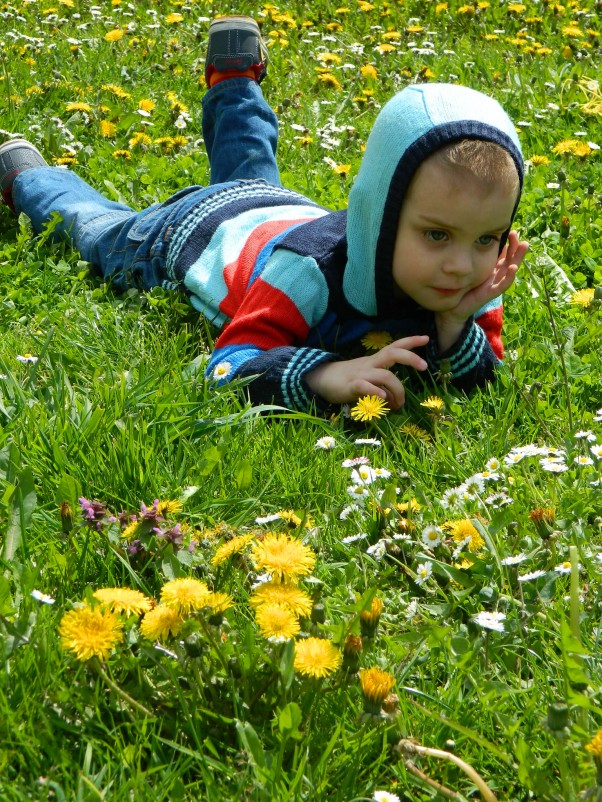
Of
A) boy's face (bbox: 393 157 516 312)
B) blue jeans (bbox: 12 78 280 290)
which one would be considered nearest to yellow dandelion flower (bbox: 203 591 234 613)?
boy's face (bbox: 393 157 516 312)

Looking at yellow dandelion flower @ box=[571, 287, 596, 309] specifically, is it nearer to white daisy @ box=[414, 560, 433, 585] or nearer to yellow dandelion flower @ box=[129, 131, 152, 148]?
white daisy @ box=[414, 560, 433, 585]

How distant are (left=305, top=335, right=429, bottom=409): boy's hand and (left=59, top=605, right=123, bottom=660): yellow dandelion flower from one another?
1.39m

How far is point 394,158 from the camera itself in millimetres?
2885

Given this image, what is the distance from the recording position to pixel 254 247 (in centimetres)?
344

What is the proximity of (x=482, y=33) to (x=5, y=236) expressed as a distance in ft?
11.7

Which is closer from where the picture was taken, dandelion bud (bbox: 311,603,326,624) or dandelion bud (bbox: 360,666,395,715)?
dandelion bud (bbox: 360,666,395,715)

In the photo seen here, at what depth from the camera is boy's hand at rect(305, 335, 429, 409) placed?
2.88 meters

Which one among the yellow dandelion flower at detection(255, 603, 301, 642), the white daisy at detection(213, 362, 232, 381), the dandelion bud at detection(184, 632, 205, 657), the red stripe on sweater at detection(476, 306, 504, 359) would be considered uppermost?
the yellow dandelion flower at detection(255, 603, 301, 642)

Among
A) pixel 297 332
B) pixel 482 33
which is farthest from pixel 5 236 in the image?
pixel 482 33

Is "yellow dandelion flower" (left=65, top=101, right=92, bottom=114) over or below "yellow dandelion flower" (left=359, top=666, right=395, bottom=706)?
below

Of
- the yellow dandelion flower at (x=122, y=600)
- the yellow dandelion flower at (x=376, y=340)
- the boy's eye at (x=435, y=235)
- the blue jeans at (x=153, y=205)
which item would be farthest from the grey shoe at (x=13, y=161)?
the yellow dandelion flower at (x=122, y=600)

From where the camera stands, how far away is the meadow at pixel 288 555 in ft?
5.28

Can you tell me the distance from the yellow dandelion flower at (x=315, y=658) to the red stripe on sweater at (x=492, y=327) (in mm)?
1800

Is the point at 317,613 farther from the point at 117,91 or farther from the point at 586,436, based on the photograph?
the point at 117,91
